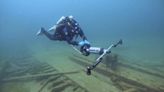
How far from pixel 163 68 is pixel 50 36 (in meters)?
8.06

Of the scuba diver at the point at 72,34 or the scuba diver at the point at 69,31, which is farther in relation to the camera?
the scuba diver at the point at 69,31

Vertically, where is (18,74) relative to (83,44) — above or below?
below

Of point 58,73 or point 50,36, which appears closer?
point 50,36

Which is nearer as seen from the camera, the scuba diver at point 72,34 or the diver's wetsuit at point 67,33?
the scuba diver at point 72,34

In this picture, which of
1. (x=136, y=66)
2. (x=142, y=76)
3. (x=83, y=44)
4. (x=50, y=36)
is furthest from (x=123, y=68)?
(x=83, y=44)

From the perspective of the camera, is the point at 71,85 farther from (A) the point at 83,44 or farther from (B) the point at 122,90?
(A) the point at 83,44

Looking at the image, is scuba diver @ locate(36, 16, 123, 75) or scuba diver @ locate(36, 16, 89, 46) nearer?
scuba diver @ locate(36, 16, 123, 75)

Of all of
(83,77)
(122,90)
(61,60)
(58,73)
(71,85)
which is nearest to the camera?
(122,90)

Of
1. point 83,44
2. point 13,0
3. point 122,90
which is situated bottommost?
point 122,90

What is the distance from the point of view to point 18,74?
47.5 feet

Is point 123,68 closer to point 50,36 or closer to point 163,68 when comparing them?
point 163,68

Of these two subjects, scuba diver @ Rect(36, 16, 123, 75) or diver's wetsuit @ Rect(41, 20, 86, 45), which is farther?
diver's wetsuit @ Rect(41, 20, 86, 45)

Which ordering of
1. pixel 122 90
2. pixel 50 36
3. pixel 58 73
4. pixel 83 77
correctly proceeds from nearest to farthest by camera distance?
1. pixel 50 36
2. pixel 122 90
3. pixel 83 77
4. pixel 58 73

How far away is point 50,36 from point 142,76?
5.75 metres
